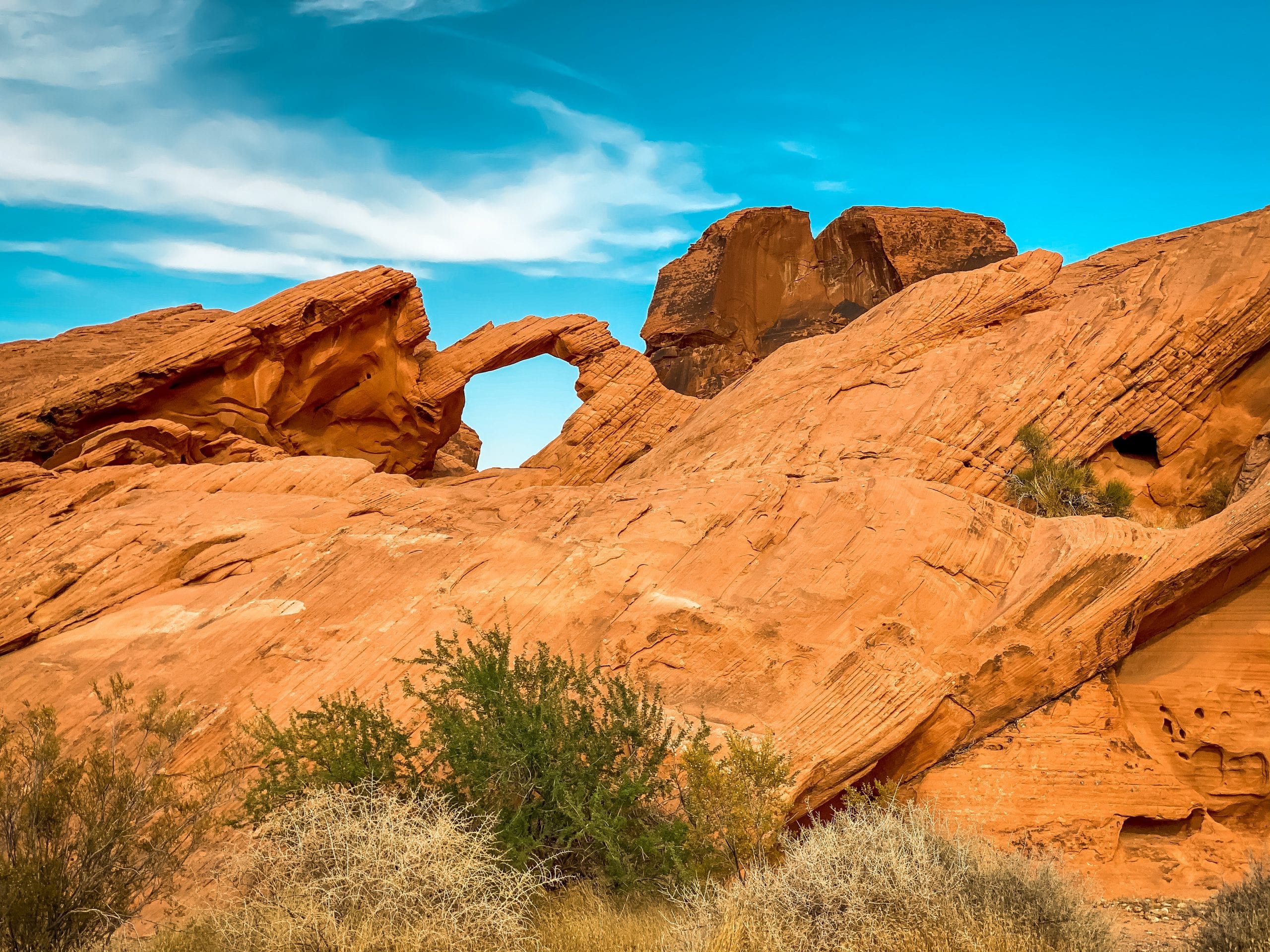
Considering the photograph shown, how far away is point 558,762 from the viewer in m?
9.71

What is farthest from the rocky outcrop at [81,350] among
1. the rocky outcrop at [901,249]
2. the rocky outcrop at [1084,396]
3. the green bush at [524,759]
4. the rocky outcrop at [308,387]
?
the rocky outcrop at [901,249]

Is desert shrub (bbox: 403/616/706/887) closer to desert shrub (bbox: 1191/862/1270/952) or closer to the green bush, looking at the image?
the green bush

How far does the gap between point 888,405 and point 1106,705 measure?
22.2 feet

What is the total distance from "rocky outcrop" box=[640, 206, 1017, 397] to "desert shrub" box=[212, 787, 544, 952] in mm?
34877

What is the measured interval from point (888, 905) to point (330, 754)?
18.4ft

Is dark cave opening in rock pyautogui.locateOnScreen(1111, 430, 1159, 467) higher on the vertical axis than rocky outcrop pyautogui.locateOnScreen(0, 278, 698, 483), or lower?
lower

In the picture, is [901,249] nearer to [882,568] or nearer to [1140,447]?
[1140,447]

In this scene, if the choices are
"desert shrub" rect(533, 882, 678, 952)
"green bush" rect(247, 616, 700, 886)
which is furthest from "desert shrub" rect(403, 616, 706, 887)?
"desert shrub" rect(533, 882, 678, 952)

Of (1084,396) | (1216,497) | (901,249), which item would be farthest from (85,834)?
(901,249)

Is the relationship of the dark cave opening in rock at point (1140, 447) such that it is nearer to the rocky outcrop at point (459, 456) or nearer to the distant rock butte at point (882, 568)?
the distant rock butte at point (882, 568)

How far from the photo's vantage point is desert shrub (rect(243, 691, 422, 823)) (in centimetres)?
983

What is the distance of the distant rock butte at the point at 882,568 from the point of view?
1180 cm

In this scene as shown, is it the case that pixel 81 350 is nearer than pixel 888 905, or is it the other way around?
pixel 888 905

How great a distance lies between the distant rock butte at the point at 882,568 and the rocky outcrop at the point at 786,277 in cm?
2077
